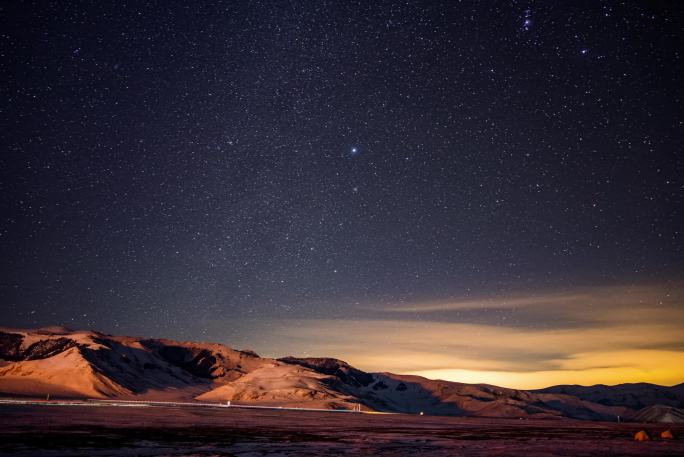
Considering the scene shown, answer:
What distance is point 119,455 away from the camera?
1742 centimetres

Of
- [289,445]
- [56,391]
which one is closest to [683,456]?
[289,445]

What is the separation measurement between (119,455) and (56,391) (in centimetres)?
20134

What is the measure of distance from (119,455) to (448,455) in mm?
12194

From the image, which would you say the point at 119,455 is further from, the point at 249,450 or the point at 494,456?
the point at 494,456

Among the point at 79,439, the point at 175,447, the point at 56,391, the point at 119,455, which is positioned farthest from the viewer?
the point at 56,391

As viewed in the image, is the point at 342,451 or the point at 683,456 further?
the point at 683,456

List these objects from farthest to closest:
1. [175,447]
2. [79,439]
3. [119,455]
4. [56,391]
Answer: [56,391], [79,439], [175,447], [119,455]

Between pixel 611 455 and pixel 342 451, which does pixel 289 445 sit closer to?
pixel 342 451

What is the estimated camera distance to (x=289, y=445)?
2384cm

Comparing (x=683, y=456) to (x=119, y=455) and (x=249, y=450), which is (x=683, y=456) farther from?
(x=119, y=455)

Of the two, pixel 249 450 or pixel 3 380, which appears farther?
pixel 3 380

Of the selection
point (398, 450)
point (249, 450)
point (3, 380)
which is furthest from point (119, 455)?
point (3, 380)

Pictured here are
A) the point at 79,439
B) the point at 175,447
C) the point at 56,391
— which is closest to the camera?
the point at 175,447

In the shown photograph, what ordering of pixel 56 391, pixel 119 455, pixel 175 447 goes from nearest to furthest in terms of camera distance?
pixel 119 455 < pixel 175 447 < pixel 56 391
